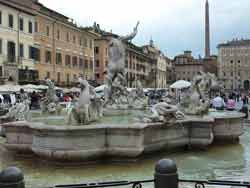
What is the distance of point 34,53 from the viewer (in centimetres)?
4369

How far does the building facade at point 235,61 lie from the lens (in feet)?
465

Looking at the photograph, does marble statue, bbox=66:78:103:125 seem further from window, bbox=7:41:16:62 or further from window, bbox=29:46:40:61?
window, bbox=29:46:40:61

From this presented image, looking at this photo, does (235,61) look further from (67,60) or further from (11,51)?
(11,51)

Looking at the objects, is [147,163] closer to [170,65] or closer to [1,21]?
[1,21]

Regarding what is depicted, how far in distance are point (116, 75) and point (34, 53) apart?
29794 mm

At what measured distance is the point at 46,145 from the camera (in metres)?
8.80

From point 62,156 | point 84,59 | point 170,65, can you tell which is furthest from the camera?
point 170,65

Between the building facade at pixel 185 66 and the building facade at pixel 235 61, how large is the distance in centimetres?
875

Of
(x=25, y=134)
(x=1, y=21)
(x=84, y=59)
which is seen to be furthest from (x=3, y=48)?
(x=25, y=134)

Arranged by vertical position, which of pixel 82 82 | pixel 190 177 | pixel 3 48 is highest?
pixel 3 48

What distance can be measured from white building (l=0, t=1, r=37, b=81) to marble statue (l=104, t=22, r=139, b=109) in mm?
23996

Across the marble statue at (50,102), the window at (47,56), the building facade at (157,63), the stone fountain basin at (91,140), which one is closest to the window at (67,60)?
the window at (47,56)

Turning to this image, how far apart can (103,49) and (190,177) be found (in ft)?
194

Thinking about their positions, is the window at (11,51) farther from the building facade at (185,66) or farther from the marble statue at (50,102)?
the building facade at (185,66)
